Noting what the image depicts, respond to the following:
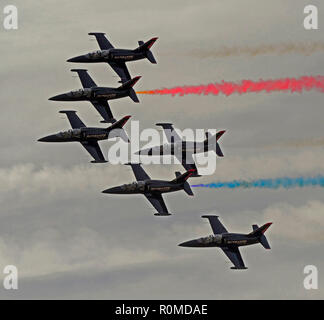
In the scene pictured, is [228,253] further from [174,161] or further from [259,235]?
[174,161]

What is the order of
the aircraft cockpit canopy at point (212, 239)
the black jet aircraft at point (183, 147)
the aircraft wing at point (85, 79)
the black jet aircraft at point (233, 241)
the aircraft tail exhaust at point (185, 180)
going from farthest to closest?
1. the aircraft wing at point (85, 79)
2. the aircraft cockpit canopy at point (212, 239)
3. the black jet aircraft at point (233, 241)
4. the black jet aircraft at point (183, 147)
5. the aircraft tail exhaust at point (185, 180)

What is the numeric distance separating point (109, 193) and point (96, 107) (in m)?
11.2

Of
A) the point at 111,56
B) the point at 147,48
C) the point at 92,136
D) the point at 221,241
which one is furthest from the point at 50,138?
the point at 221,241

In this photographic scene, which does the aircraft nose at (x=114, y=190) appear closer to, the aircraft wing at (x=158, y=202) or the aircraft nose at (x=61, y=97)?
the aircraft wing at (x=158, y=202)

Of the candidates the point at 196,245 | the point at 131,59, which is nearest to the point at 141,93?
the point at 131,59

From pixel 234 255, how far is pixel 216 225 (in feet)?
18.3

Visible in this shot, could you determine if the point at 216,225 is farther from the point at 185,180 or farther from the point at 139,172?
the point at 139,172

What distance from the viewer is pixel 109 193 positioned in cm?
15012

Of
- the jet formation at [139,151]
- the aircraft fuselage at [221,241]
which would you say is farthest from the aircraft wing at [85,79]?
the aircraft fuselage at [221,241]

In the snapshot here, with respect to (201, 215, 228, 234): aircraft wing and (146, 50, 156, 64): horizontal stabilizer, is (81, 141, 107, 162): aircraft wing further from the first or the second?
(201, 215, 228, 234): aircraft wing

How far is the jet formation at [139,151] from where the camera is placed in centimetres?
14812

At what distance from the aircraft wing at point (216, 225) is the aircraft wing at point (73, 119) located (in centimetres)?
2053

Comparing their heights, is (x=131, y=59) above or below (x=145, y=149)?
above

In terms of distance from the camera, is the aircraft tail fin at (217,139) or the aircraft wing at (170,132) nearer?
the aircraft tail fin at (217,139)
